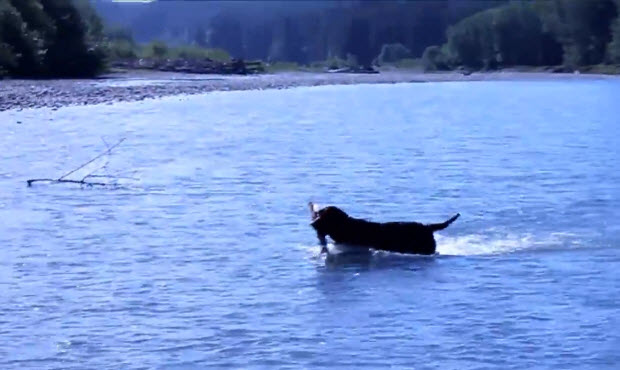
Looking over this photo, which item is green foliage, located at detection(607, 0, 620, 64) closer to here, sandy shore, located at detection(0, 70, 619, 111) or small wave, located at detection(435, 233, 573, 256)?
sandy shore, located at detection(0, 70, 619, 111)

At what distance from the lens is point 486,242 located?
840 inches

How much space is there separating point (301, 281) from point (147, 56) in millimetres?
113353

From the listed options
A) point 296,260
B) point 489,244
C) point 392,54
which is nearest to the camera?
point 296,260

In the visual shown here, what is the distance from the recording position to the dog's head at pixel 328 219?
19141mm

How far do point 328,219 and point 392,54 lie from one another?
581 feet

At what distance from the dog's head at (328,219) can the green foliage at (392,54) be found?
569 feet

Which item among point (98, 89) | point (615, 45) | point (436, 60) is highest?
point (98, 89)

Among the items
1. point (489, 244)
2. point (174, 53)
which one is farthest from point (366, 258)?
point (174, 53)

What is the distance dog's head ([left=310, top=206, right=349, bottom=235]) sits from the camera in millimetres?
19141

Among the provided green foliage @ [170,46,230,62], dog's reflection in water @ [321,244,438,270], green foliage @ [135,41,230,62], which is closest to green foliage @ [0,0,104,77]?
green foliage @ [135,41,230,62]

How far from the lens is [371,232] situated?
1933 cm

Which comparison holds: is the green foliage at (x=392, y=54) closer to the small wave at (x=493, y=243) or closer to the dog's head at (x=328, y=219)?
the small wave at (x=493, y=243)

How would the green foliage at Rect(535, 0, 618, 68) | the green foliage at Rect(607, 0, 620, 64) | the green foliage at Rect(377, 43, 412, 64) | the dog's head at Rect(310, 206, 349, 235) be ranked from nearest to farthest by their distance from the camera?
the dog's head at Rect(310, 206, 349, 235) < the green foliage at Rect(607, 0, 620, 64) < the green foliage at Rect(535, 0, 618, 68) < the green foliage at Rect(377, 43, 412, 64)

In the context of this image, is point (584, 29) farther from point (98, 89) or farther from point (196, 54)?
point (98, 89)
